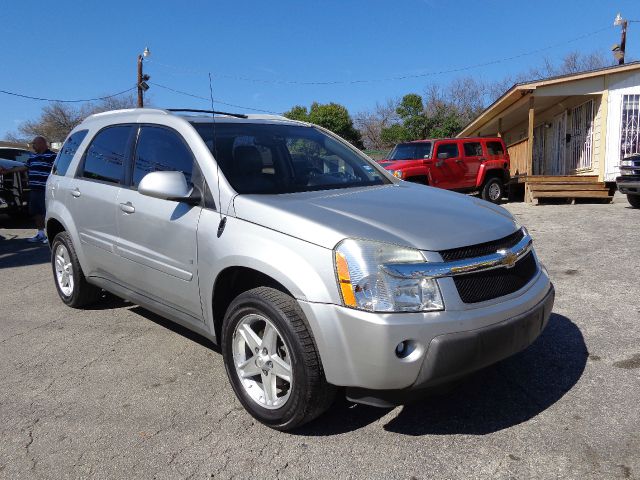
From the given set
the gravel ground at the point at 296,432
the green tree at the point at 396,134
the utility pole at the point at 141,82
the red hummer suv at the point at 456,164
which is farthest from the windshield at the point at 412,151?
the green tree at the point at 396,134

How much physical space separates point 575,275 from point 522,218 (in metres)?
5.38

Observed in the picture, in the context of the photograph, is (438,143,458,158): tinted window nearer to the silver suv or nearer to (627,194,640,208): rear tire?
(627,194,640,208): rear tire

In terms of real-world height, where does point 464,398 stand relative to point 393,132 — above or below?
below

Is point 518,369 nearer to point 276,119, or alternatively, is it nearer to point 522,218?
point 276,119

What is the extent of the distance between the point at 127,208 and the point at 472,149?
12.7m

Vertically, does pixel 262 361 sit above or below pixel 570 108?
below

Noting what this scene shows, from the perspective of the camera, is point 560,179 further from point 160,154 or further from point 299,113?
point 299,113

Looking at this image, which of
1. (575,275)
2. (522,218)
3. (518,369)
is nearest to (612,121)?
(522,218)

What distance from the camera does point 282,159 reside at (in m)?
3.78

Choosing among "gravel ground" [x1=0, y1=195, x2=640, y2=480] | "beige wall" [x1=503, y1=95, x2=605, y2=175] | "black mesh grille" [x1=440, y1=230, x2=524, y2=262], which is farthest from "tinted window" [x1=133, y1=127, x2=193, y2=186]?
"beige wall" [x1=503, y1=95, x2=605, y2=175]

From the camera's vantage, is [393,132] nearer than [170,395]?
No

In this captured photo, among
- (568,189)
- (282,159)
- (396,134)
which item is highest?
(396,134)

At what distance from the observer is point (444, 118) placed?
4112cm

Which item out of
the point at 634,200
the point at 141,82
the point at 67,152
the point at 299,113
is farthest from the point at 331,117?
the point at 67,152
